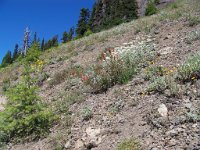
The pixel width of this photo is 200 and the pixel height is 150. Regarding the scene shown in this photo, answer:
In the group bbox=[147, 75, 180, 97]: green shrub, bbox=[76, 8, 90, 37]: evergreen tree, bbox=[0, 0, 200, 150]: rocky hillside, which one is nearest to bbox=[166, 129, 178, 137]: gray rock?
bbox=[0, 0, 200, 150]: rocky hillside

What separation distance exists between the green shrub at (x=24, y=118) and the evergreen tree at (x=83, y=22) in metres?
56.9

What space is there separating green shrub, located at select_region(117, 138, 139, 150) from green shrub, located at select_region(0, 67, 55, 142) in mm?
2570

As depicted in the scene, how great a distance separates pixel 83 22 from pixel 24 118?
61.0 m

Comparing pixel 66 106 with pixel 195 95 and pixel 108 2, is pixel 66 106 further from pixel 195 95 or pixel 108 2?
pixel 108 2

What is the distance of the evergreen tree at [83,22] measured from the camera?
6556 centimetres

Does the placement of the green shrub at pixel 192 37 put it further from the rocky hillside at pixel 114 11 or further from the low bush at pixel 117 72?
the rocky hillside at pixel 114 11

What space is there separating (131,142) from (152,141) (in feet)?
1.29

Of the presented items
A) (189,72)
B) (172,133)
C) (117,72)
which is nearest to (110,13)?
(117,72)

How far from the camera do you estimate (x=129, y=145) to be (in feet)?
18.7

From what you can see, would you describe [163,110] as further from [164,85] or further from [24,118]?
[24,118]

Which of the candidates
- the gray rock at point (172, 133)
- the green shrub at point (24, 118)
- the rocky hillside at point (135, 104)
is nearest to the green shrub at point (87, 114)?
the rocky hillside at point (135, 104)

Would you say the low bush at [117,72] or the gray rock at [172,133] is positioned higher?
the low bush at [117,72]

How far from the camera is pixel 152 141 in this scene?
5.67 m

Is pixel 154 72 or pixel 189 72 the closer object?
pixel 189 72
